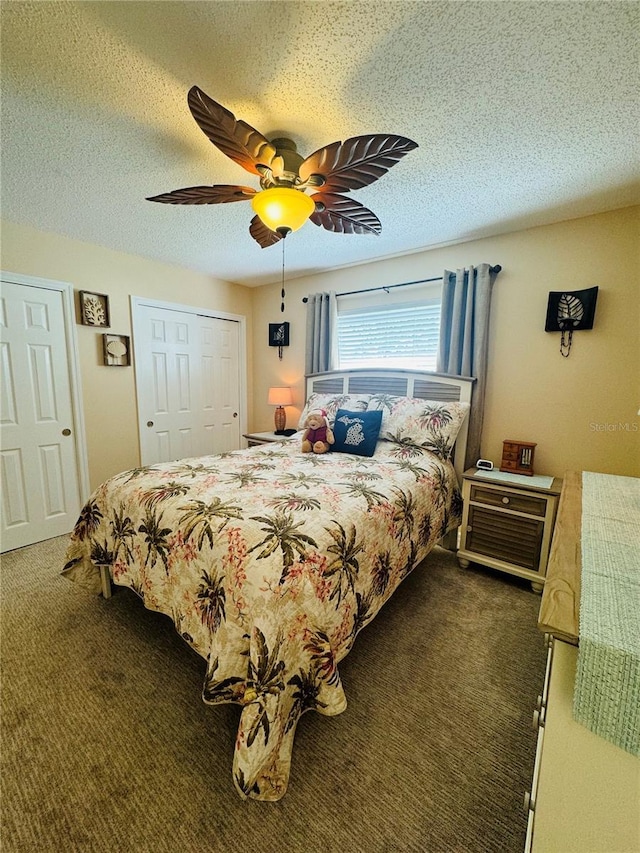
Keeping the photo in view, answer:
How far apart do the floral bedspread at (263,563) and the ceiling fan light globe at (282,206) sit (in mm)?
1289

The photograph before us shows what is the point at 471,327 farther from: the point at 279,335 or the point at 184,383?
the point at 184,383

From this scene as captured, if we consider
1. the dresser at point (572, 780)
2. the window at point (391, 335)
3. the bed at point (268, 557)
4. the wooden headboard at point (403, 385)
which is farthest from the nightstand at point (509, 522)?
the dresser at point (572, 780)

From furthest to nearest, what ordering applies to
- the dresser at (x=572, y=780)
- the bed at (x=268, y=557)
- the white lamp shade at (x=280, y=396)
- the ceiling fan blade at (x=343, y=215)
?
1. the white lamp shade at (x=280, y=396)
2. the ceiling fan blade at (x=343, y=215)
3. the bed at (x=268, y=557)
4. the dresser at (x=572, y=780)

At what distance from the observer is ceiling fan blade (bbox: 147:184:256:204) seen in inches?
62.9

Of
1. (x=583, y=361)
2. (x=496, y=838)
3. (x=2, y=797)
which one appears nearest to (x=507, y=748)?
(x=496, y=838)

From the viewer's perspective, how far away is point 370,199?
86.1 inches

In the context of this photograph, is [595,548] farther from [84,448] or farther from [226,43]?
[84,448]

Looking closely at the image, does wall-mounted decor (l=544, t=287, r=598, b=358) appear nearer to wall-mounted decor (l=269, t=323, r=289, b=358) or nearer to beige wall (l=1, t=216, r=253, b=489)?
wall-mounted decor (l=269, t=323, r=289, b=358)

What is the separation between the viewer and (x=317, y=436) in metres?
2.70

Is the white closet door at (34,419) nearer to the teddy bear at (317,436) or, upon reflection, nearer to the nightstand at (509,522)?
the teddy bear at (317,436)

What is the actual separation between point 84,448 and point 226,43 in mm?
2996

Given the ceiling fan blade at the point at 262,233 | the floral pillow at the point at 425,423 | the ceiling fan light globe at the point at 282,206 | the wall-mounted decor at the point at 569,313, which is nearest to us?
the ceiling fan light globe at the point at 282,206

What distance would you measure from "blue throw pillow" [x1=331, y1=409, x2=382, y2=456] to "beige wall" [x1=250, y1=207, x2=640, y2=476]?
98 cm

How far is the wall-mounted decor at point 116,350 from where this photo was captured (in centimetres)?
311
